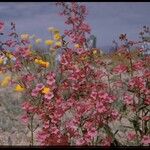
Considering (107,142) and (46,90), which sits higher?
(46,90)

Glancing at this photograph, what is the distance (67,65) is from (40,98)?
1.34 feet

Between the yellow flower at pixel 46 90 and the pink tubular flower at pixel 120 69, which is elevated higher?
the pink tubular flower at pixel 120 69

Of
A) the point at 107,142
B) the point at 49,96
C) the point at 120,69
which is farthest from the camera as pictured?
the point at 120,69

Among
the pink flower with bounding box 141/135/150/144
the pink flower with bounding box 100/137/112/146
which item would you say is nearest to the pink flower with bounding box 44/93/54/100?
the pink flower with bounding box 100/137/112/146

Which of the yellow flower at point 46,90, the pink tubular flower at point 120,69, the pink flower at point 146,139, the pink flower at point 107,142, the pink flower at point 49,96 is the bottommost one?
the pink flower at point 107,142

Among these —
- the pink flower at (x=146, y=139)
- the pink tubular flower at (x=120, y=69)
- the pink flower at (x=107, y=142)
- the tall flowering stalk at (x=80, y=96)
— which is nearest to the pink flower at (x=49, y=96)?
the tall flowering stalk at (x=80, y=96)

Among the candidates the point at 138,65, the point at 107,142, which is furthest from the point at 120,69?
the point at 107,142

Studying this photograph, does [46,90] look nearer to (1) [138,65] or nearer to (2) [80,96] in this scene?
(2) [80,96]

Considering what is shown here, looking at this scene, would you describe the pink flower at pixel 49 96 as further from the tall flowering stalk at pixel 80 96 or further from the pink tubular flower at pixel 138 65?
the pink tubular flower at pixel 138 65

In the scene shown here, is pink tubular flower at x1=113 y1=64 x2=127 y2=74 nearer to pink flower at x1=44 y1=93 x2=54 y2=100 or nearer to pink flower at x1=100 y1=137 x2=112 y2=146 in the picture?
pink flower at x1=100 y1=137 x2=112 y2=146

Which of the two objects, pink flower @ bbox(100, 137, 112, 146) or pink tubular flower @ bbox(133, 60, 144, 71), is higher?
pink tubular flower @ bbox(133, 60, 144, 71)

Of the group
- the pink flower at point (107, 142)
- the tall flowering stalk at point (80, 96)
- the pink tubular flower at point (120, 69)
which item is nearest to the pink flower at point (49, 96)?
the tall flowering stalk at point (80, 96)

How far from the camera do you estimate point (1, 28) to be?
5.14 meters

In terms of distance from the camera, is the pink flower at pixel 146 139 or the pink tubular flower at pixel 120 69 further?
the pink tubular flower at pixel 120 69
